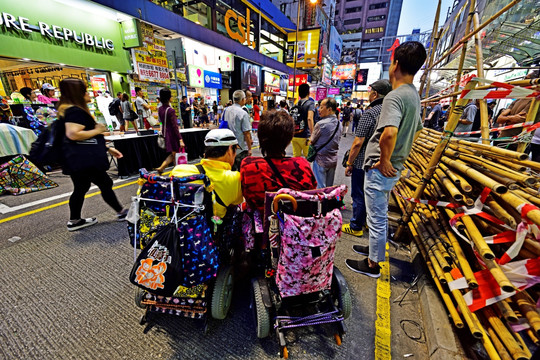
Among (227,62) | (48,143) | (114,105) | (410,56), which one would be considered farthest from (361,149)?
(227,62)

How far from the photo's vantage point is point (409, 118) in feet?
6.82

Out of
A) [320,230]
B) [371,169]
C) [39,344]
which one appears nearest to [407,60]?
[371,169]

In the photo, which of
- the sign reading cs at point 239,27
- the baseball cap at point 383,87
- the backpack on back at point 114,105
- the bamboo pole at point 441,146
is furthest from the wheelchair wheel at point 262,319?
the sign reading cs at point 239,27

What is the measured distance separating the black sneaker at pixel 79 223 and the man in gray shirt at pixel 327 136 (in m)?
3.75

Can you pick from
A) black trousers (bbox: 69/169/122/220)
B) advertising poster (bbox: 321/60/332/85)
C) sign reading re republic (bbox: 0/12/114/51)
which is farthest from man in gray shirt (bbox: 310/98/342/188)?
advertising poster (bbox: 321/60/332/85)

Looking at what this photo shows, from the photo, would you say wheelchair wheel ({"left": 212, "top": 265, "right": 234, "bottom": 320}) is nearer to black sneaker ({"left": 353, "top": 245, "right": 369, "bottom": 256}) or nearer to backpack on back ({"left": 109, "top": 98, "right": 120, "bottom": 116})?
black sneaker ({"left": 353, "top": 245, "right": 369, "bottom": 256})

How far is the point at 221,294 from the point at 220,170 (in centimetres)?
101

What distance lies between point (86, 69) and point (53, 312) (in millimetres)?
11231

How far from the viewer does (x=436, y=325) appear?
69.5 inches

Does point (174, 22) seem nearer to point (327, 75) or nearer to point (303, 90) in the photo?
point (303, 90)

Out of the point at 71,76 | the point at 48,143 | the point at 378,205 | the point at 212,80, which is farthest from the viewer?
the point at 212,80

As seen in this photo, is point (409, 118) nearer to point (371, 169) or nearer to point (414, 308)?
point (371, 169)

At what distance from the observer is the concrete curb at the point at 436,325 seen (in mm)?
1574

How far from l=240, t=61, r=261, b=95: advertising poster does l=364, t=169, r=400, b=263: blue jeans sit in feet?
57.7
